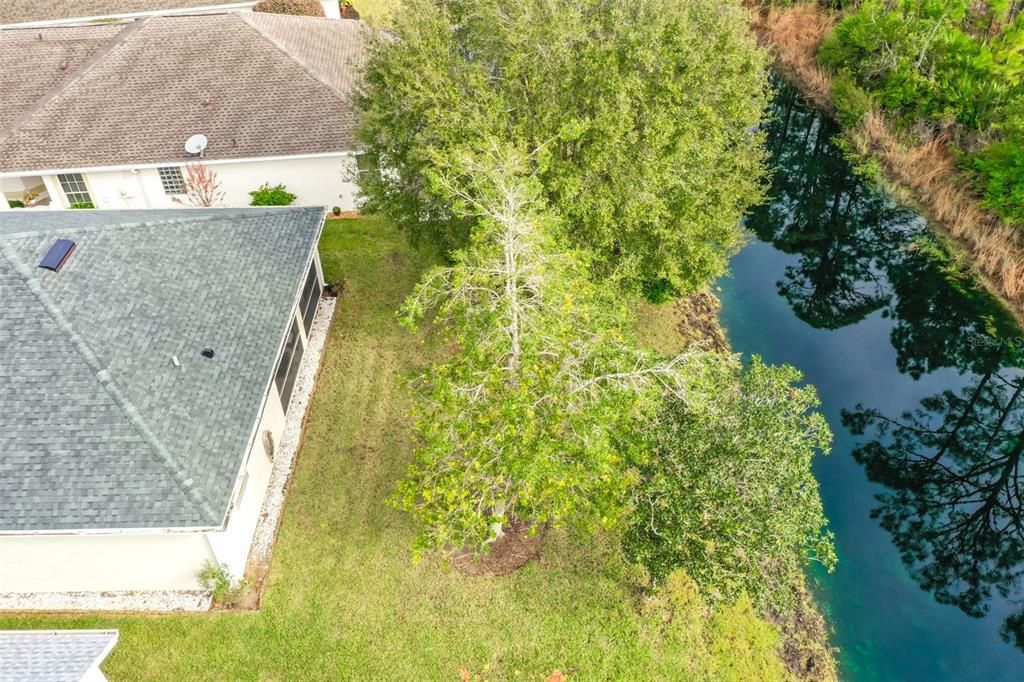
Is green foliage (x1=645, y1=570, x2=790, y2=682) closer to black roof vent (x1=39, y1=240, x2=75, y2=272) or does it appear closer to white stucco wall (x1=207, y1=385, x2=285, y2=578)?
white stucco wall (x1=207, y1=385, x2=285, y2=578)

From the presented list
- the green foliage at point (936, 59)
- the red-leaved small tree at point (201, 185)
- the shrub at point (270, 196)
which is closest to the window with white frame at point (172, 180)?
the red-leaved small tree at point (201, 185)

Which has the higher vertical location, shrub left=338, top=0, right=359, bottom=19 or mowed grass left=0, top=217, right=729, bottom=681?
mowed grass left=0, top=217, right=729, bottom=681

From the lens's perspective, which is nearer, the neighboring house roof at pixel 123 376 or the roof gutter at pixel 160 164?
the neighboring house roof at pixel 123 376

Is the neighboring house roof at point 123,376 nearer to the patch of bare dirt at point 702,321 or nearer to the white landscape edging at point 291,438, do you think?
the white landscape edging at point 291,438

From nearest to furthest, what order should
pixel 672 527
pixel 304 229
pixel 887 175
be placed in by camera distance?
A: pixel 672 527
pixel 304 229
pixel 887 175

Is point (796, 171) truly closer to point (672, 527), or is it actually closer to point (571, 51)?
point (571, 51)

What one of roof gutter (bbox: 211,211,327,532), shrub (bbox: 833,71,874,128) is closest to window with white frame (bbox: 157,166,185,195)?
roof gutter (bbox: 211,211,327,532)

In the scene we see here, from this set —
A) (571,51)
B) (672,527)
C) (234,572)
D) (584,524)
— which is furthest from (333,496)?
(571,51)
